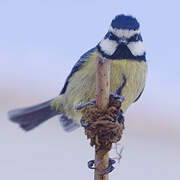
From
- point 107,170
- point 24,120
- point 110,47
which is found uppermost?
point 110,47

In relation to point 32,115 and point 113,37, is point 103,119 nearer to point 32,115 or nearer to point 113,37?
point 113,37

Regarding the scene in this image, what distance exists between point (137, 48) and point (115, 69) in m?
0.20

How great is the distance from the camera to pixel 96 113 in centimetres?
135

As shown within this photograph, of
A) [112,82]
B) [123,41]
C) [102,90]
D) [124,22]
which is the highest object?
[124,22]

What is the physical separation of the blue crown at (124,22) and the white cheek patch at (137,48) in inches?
3.7

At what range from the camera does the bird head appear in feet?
8.48

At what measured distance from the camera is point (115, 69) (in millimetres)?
2609

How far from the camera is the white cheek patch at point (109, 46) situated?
8.56 ft

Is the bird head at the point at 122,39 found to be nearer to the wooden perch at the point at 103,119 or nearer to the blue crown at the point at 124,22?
the blue crown at the point at 124,22

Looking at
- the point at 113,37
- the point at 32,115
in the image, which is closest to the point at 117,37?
the point at 113,37

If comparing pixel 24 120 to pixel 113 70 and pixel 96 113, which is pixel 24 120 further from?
pixel 96 113

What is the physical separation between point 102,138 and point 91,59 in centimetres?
153

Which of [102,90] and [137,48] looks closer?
[102,90]

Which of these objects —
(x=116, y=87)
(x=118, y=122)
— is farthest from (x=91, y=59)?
(x=118, y=122)
